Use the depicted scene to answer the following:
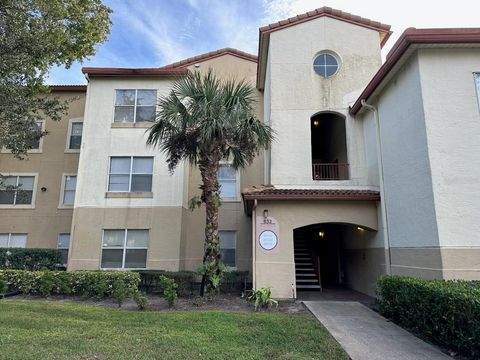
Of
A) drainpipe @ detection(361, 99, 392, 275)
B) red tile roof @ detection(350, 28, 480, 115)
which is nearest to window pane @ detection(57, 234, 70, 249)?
drainpipe @ detection(361, 99, 392, 275)

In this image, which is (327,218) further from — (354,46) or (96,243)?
(96,243)

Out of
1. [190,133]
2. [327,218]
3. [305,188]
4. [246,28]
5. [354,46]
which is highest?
[246,28]

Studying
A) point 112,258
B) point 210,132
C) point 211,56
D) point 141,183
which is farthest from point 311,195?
point 211,56

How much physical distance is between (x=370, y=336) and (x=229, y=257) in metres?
9.55

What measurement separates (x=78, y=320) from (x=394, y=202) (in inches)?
374

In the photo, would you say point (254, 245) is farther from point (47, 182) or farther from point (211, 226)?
point (47, 182)

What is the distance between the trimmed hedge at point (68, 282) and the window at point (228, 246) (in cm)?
572

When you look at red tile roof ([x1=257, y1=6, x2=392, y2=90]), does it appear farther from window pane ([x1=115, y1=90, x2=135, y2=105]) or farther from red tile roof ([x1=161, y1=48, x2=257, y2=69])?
window pane ([x1=115, y1=90, x2=135, y2=105])

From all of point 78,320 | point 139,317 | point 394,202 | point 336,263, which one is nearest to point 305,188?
point 394,202

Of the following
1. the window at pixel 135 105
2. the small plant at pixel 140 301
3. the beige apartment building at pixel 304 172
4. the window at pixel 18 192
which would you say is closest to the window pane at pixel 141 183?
the beige apartment building at pixel 304 172

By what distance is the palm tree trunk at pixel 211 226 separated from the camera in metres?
10.2

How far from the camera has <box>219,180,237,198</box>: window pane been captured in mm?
16406

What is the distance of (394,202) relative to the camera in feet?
33.7

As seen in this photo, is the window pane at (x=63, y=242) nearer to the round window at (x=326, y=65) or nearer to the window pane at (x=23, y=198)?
the window pane at (x=23, y=198)
